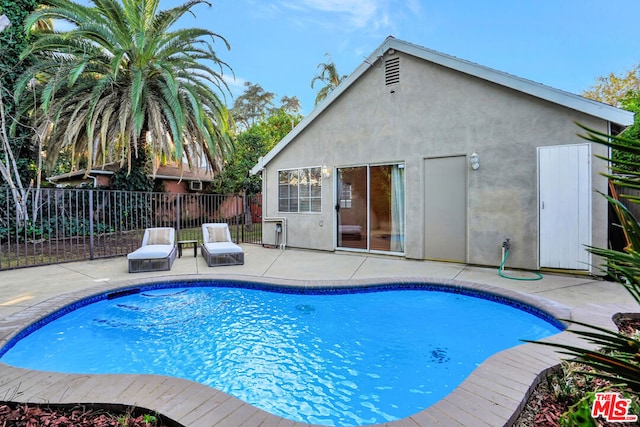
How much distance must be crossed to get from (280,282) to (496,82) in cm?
644

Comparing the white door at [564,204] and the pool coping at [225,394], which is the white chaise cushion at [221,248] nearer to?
the pool coping at [225,394]

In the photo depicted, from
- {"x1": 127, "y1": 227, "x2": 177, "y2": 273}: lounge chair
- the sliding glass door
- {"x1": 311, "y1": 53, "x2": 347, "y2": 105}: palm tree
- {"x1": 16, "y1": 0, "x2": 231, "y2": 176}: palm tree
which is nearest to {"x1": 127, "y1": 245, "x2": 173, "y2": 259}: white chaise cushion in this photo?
{"x1": 127, "y1": 227, "x2": 177, "y2": 273}: lounge chair

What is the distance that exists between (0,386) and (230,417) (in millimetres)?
2176

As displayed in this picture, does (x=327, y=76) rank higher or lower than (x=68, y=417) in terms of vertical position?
higher

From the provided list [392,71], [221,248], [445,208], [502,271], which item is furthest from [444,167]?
[221,248]

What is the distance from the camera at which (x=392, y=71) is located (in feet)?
29.5

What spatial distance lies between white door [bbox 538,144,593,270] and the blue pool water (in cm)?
245

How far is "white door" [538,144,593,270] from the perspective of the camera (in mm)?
6504

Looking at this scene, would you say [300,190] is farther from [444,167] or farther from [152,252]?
[152,252]

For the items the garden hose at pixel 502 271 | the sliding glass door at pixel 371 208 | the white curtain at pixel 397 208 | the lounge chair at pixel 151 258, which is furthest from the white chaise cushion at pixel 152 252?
the garden hose at pixel 502 271

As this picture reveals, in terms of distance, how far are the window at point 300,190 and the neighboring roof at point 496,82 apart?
1947 millimetres

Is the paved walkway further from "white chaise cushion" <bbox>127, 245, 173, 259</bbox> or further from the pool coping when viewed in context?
"white chaise cushion" <bbox>127, 245, 173, 259</bbox>

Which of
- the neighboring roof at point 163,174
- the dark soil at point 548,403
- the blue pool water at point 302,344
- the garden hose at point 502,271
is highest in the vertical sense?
the neighboring roof at point 163,174

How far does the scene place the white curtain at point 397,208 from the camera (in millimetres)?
8875
